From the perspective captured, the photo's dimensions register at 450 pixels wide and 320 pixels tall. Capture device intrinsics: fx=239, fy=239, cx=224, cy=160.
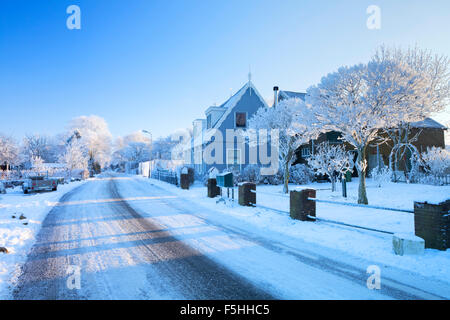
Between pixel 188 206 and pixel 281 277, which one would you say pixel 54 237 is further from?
pixel 281 277

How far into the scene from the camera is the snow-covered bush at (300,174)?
68.1 feet

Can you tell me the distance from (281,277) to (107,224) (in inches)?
245

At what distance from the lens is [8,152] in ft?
110

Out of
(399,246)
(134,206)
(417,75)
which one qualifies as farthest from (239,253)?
(417,75)

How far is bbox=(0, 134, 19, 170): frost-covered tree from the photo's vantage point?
3272 centimetres

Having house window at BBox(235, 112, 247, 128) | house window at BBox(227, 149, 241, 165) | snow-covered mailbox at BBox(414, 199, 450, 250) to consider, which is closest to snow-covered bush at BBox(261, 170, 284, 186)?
house window at BBox(227, 149, 241, 165)

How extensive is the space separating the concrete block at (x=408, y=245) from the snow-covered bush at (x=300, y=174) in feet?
52.8

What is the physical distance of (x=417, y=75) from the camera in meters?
8.89

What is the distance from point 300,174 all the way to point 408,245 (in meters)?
16.4

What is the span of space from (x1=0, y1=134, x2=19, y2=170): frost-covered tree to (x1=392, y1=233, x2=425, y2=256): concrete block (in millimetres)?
41246

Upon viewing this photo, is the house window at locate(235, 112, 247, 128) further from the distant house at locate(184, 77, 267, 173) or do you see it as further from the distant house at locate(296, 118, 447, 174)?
the distant house at locate(296, 118, 447, 174)
